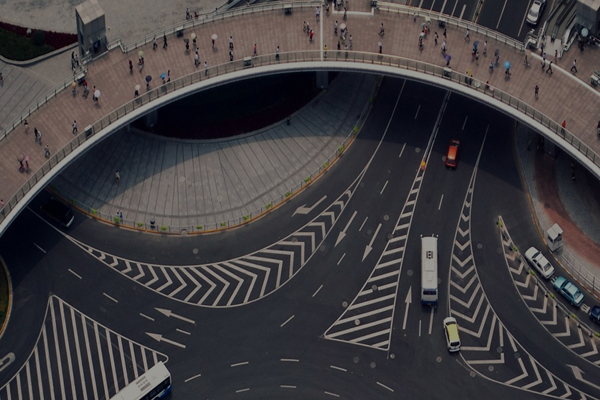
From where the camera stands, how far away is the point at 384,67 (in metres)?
167

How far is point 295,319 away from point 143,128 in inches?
1379

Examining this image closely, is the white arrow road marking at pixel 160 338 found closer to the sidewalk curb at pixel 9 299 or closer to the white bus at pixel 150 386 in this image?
the white bus at pixel 150 386

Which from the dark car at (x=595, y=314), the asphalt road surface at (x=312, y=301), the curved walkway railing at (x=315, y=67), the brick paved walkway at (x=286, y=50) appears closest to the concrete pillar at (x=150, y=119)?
the brick paved walkway at (x=286, y=50)

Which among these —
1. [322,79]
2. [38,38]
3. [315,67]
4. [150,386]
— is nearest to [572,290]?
[315,67]

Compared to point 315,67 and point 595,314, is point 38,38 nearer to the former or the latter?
point 315,67

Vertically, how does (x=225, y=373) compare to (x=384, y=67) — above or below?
below

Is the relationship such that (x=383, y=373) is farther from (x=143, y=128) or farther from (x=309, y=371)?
(x=143, y=128)

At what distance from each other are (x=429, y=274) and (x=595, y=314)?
21.2 m

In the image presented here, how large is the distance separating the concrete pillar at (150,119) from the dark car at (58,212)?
16.6 meters

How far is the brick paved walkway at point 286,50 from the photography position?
6358 inches

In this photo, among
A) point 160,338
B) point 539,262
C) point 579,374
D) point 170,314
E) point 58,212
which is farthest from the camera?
point 58,212

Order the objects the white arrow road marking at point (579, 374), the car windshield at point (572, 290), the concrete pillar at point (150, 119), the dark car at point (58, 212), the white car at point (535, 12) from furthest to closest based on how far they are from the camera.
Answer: the white car at point (535, 12), the concrete pillar at point (150, 119), the dark car at point (58, 212), the car windshield at point (572, 290), the white arrow road marking at point (579, 374)

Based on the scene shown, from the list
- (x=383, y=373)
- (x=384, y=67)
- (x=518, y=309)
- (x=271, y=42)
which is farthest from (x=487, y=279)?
(x=271, y=42)

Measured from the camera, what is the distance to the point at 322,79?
176 m
